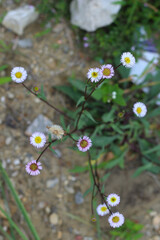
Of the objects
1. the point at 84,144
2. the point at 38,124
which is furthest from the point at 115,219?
the point at 38,124

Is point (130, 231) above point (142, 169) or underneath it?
underneath

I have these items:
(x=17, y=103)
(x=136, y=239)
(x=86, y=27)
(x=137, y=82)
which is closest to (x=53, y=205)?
(x=136, y=239)

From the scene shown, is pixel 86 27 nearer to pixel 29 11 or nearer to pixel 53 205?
pixel 29 11

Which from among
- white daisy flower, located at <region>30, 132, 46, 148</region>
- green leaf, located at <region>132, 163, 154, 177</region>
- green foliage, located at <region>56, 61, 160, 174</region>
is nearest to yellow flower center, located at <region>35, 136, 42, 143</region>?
white daisy flower, located at <region>30, 132, 46, 148</region>

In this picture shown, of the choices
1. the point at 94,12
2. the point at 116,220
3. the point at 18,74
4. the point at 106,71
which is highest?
the point at 94,12

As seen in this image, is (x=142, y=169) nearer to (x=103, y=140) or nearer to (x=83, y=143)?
(x=103, y=140)

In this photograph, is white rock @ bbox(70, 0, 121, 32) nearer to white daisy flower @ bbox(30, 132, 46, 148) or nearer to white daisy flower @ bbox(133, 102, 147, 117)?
white daisy flower @ bbox(133, 102, 147, 117)
